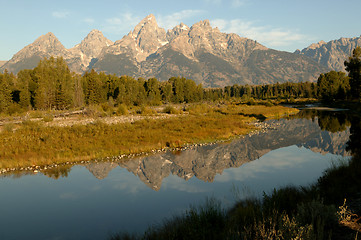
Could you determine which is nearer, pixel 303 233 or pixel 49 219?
pixel 303 233

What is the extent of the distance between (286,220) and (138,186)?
10254mm

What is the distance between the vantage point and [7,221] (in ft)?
34.7

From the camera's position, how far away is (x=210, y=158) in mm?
21266

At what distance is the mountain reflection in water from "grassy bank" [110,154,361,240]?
20.8 ft

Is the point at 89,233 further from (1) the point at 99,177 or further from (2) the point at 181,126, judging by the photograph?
(2) the point at 181,126

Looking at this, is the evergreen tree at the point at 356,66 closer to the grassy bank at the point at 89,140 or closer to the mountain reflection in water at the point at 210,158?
the mountain reflection in water at the point at 210,158

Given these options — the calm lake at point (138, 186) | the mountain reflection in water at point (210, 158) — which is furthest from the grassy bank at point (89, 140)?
the calm lake at point (138, 186)

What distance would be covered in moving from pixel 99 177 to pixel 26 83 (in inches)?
2660

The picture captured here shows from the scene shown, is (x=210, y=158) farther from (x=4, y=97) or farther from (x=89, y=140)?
(x=4, y=97)

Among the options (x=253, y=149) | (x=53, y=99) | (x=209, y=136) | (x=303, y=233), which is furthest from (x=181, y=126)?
(x=53, y=99)

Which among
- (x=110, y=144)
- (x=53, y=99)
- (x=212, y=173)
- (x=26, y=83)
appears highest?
(x=26, y=83)

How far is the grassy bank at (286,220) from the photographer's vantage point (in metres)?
6.47

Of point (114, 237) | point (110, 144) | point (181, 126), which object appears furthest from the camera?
point (181, 126)

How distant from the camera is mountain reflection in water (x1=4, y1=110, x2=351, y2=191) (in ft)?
56.6
